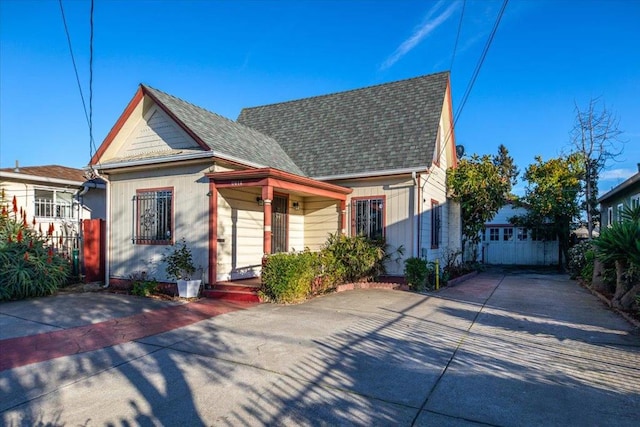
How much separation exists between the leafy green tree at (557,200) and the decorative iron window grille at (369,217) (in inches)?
436

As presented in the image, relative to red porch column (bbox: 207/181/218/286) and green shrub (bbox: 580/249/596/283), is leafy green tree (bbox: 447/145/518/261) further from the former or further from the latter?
red porch column (bbox: 207/181/218/286)

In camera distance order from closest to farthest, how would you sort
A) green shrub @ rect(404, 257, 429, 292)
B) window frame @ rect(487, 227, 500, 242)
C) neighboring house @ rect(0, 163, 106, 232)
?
green shrub @ rect(404, 257, 429, 292)
neighboring house @ rect(0, 163, 106, 232)
window frame @ rect(487, 227, 500, 242)

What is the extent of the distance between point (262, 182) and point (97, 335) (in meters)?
4.40

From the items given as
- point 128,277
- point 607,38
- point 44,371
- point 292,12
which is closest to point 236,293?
point 128,277

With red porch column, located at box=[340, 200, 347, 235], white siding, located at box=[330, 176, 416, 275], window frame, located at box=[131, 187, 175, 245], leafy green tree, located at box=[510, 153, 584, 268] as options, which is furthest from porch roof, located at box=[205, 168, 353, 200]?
leafy green tree, located at box=[510, 153, 584, 268]

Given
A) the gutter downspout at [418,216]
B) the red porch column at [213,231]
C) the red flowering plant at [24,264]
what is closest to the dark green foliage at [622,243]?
the gutter downspout at [418,216]

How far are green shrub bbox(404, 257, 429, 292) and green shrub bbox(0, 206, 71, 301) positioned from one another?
352 inches

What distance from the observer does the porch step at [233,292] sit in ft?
28.6

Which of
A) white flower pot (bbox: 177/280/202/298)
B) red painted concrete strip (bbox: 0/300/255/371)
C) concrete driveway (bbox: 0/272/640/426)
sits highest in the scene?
white flower pot (bbox: 177/280/202/298)

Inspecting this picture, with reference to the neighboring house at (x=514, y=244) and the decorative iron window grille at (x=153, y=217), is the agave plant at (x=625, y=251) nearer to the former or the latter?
the decorative iron window grille at (x=153, y=217)

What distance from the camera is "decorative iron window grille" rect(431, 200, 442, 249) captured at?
12539 mm

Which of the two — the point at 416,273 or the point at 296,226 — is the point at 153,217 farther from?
the point at 416,273

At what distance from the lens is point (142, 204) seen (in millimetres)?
10367

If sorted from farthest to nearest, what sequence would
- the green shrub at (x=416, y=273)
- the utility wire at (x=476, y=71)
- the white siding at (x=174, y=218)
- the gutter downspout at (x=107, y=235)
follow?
the gutter downspout at (x=107, y=235) → the green shrub at (x=416, y=273) → the white siding at (x=174, y=218) → the utility wire at (x=476, y=71)
